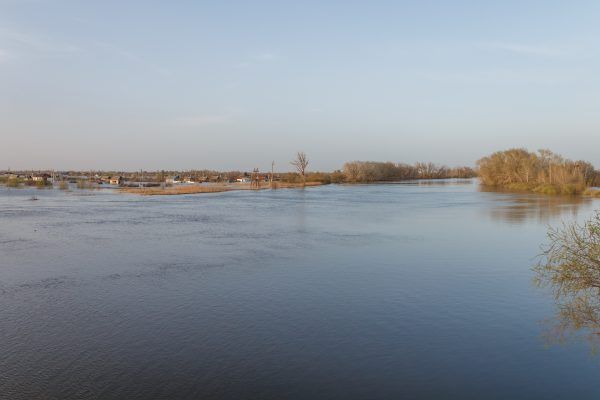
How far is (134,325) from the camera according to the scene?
8.66m

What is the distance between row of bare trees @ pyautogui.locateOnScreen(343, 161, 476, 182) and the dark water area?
78.9 meters

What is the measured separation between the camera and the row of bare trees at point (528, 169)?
178 feet

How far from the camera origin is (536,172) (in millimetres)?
62156

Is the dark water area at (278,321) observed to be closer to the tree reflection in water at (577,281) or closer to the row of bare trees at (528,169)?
the tree reflection in water at (577,281)

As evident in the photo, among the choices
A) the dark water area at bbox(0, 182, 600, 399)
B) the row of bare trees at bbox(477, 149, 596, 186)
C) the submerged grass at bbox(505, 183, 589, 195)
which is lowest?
the dark water area at bbox(0, 182, 600, 399)

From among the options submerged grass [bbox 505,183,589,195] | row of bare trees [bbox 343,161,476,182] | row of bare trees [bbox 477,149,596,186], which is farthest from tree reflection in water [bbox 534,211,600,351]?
row of bare trees [bbox 343,161,476,182]

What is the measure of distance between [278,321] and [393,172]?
106171 mm

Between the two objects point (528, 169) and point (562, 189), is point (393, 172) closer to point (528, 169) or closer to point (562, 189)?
point (528, 169)

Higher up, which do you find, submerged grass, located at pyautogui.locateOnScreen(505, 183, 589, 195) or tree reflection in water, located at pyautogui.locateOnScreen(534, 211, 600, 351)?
submerged grass, located at pyautogui.locateOnScreen(505, 183, 589, 195)

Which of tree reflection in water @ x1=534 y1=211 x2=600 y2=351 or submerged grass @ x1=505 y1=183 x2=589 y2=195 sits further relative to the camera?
submerged grass @ x1=505 y1=183 x2=589 y2=195

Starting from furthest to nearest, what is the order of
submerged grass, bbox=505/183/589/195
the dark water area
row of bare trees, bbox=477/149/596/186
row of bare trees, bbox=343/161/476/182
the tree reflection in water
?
1. row of bare trees, bbox=343/161/476/182
2. row of bare trees, bbox=477/149/596/186
3. submerged grass, bbox=505/183/589/195
4. the tree reflection in water
5. the dark water area

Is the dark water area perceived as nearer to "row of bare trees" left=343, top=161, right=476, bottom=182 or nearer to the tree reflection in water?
the tree reflection in water

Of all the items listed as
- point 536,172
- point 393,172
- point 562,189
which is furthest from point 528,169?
point 393,172

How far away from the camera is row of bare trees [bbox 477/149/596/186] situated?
54125 millimetres
